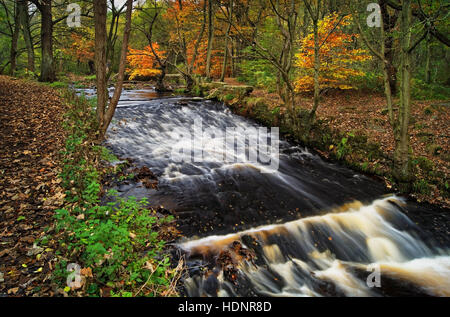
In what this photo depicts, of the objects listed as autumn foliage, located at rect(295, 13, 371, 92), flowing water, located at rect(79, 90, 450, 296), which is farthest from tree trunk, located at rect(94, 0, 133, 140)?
autumn foliage, located at rect(295, 13, 371, 92)

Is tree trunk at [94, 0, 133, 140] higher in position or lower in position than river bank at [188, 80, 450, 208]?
higher

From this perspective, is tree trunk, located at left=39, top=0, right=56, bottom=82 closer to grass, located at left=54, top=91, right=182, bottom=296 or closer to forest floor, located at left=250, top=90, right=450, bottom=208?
forest floor, located at left=250, top=90, right=450, bottom=208

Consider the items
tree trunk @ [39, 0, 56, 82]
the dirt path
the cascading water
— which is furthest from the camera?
tree trunk @ [39, 0, 56, 82]

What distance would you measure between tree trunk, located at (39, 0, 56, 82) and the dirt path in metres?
7.32

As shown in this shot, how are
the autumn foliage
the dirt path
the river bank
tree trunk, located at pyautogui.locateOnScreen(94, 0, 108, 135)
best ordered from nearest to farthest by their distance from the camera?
the dirt path, tree trunk, located at pyautogui.locateOnScreen(94, 0, 108, 135), the river bank, the autumn foliage

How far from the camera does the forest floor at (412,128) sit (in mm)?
7480

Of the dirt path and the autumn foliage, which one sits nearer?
the dirt path

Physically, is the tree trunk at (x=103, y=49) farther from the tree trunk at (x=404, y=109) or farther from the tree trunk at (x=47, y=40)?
the tree trunk at (x=47, y=40)

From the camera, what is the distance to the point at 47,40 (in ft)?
47.3

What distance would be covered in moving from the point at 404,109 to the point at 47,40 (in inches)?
702

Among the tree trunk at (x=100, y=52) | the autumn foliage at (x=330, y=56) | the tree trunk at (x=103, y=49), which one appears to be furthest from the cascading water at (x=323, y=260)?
the autumn foliage at (x=330, y=56)

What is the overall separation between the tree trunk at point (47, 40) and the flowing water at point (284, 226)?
9.12 metres

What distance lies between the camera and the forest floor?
7.48 metres

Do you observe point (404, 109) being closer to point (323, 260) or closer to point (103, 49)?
point (323, 260)
